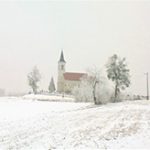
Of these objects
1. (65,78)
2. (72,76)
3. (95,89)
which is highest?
(72,76)

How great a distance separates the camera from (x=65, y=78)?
436 ft

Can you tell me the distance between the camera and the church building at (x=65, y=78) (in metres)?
124

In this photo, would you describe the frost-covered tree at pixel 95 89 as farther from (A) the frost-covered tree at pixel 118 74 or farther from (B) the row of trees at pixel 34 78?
(B) the row of trees at pixel 34 78

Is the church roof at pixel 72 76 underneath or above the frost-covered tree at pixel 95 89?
above

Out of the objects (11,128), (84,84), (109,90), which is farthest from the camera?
(84,84)

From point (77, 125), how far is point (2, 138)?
621 centimetres

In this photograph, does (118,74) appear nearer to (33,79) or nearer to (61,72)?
(33,79)

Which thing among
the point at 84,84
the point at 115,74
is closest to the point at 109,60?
the point at 115,74

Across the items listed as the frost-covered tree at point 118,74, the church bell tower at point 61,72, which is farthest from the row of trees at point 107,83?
the church bell tower at point 61,72

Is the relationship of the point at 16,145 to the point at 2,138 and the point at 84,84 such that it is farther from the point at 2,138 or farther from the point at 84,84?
the point at 84,84

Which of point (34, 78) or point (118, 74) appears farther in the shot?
point (34, 78)

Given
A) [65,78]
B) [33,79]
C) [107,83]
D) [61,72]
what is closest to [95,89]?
[107,83]

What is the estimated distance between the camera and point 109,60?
73.2 meters

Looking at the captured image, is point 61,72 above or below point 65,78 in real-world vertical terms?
above
